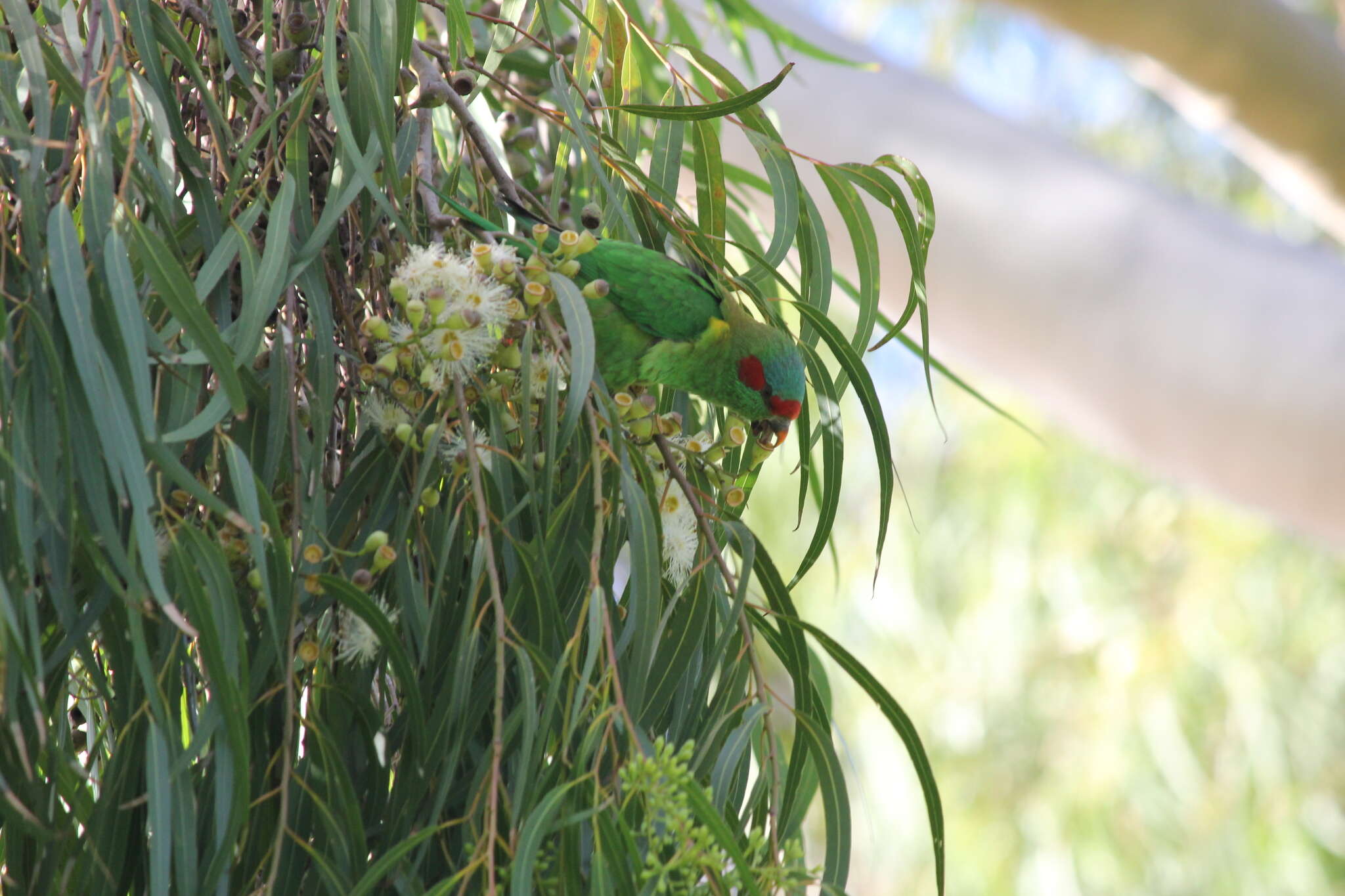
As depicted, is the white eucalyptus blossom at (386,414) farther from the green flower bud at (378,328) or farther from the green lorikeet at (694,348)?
the green lorikeet at (694,348)

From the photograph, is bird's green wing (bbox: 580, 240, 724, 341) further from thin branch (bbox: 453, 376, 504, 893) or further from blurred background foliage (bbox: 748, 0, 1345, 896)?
blurred background foliage (bbox: 748, 0, 1345, 896)

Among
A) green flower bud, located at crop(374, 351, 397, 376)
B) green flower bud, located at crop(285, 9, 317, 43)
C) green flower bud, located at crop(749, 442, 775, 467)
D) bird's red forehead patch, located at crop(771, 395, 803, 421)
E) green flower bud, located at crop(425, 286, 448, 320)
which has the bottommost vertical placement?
green flower bud, located at crop(374, 351, 397, 376)

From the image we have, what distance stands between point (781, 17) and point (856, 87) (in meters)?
0.27

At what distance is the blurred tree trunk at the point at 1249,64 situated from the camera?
2979 millimetres

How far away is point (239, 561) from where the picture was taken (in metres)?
0.72

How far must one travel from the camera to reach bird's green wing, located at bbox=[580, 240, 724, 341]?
1.06 m

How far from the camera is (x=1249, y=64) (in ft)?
9.96

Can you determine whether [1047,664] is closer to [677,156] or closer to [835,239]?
[835,239]

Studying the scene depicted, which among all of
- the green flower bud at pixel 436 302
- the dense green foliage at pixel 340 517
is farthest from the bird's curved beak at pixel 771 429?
the green flower bud at pixel 436 302

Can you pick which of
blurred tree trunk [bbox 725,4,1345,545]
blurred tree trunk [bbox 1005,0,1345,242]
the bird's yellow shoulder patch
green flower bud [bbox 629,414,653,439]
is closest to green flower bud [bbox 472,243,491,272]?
green flower bud [bbox 629,414,653,439]

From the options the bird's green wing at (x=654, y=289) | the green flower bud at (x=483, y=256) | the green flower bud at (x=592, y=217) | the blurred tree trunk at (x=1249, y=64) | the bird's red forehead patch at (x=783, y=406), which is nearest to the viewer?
the green flower bud at (x=483, y=256)

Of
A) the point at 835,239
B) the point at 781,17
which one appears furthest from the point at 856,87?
the point at 835,239

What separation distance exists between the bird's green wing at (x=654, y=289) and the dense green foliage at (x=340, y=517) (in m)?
0.16

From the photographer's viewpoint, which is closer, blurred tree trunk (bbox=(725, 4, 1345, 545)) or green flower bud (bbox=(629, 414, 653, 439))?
green flower bud (bbox=(629, 414, 653, 439))
